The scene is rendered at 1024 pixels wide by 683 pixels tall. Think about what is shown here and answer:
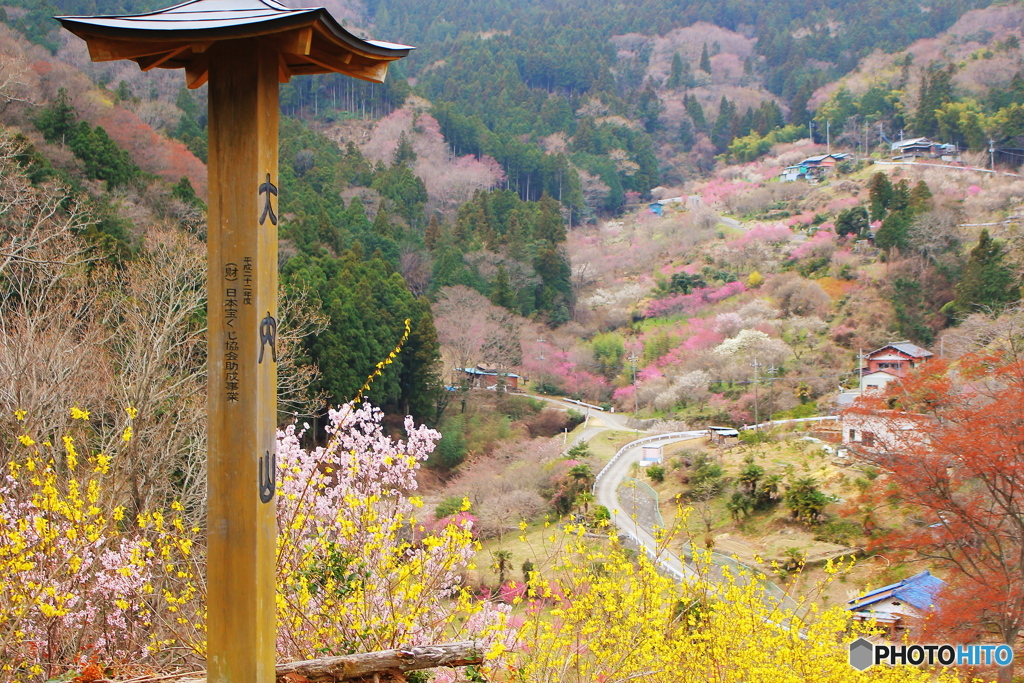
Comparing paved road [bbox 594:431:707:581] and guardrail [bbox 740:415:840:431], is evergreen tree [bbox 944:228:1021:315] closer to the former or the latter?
guardrail [bbox 740:415:840:431]

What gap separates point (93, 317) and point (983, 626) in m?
11.5

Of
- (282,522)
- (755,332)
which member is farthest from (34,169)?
(755,332)

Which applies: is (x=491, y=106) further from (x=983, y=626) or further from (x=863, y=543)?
(x=983, y=626)

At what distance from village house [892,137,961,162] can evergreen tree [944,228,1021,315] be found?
71.0 ft

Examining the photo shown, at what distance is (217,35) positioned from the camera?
2.66 meters

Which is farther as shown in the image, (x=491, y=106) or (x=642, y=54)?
(x=642, y=54)

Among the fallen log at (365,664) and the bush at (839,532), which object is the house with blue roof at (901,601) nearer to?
the bush at (839,532)

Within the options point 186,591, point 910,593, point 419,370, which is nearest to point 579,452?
point 419,370

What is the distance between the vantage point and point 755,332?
27781 mm

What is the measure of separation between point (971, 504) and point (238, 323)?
34.3 ft

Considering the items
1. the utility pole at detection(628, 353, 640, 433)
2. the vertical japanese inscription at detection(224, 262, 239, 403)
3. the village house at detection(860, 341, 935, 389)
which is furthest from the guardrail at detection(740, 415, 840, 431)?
the vertical japanese inscription at detection(224, 262, 239, 403)

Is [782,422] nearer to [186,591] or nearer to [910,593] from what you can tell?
[910,593]

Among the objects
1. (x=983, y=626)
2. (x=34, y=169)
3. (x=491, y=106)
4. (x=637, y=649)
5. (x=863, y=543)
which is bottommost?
(x=863, y=543)

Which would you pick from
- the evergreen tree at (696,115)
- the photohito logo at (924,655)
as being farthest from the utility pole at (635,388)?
the evergreen tree at (696,115)
